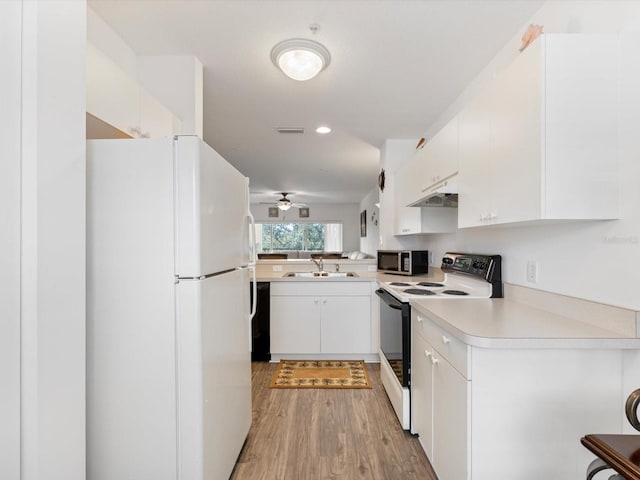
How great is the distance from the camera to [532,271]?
5.73 feet

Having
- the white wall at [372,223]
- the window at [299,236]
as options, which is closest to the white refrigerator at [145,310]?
the white wall at [372,223]

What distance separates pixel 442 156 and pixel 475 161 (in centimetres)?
51

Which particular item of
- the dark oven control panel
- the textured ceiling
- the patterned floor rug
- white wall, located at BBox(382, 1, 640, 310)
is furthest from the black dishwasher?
white wall, located at BBox(382, 1, 640, 310)

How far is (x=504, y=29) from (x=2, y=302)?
8.01 ft

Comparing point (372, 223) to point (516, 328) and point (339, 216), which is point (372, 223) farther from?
point (516, 328)

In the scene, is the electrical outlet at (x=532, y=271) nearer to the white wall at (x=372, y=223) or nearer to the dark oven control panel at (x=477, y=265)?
the dark oven control panel at (x=477, y=265)

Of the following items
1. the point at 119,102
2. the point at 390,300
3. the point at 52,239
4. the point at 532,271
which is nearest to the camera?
the point at 52,239

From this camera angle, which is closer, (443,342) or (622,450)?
(622,450)

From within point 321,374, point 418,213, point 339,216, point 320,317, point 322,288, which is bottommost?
point 321,374

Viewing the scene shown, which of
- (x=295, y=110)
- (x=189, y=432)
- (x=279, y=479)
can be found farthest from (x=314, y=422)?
(x=295, y=110)

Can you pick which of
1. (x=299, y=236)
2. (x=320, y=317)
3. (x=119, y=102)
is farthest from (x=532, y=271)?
A: (x=299, y=236)

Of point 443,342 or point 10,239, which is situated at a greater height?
point 10,239

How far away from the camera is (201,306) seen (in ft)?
4.34

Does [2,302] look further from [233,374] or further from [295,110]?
[295,110]
